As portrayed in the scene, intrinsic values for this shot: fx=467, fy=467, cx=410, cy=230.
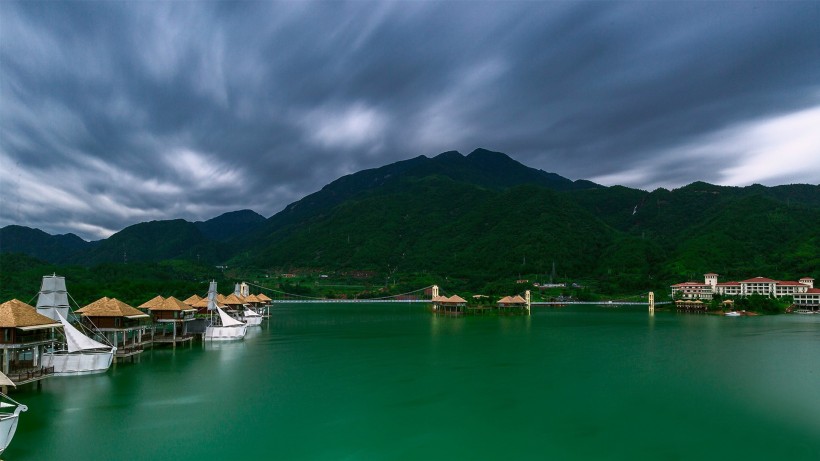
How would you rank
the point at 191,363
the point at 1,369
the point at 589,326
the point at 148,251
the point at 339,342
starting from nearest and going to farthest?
the point at 1,369 → the point at 191,363 → the point at 339,342 → the point at 589,326 → the point at 148,251

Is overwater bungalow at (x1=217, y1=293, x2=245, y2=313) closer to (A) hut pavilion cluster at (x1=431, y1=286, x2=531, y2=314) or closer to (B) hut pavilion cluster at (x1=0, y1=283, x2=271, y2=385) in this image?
(B) hut pavilion cluster at (x1=0, y1=283, x2=271, y2=385)

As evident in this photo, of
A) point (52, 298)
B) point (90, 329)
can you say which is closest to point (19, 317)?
point (52, 298)

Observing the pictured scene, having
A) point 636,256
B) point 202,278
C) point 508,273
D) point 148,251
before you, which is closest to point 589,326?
point 508,273

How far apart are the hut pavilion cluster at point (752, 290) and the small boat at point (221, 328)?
60901 mm

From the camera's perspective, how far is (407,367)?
2370cm

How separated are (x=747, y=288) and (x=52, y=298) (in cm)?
8548

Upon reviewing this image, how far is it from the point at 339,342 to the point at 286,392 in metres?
14.6

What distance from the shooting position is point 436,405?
54.6 ft

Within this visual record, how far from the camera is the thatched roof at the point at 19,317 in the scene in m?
16.8

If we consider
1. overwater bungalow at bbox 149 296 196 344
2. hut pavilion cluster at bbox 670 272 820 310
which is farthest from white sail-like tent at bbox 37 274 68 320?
hut pavilion cluster at bbox 670 272 820 310

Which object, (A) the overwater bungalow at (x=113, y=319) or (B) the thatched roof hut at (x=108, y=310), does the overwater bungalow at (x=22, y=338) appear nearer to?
(A) the overwater bungalow at (x=113, y=319)

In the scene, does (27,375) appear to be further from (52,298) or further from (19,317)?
(52,298)

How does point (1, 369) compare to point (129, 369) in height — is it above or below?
above

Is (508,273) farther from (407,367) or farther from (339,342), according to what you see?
(407,367)
